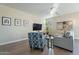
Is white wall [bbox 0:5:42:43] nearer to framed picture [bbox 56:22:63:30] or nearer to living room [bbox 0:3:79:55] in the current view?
living room [bbox 0:3:79:55]

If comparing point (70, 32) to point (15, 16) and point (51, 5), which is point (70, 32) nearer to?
point (51, 5)

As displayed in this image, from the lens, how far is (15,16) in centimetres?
281

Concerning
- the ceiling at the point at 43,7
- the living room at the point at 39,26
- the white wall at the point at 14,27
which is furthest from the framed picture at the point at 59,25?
the white wall at the point at 14,27

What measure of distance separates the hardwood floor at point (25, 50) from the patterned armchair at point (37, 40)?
142 millimetres

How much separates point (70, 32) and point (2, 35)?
1.86m

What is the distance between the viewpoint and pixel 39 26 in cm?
292

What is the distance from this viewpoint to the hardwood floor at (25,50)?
271 centimetres

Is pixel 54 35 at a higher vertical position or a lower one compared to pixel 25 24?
lower

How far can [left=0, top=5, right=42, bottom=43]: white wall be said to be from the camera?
8.95 feet

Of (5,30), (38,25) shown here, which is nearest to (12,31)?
(5,30)

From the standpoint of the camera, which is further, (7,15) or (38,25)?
(38,25)

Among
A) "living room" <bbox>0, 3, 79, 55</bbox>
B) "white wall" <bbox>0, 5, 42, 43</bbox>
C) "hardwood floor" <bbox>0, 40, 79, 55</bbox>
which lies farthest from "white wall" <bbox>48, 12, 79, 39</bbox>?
"white wall" <bbox>0, 5, 42, 43</bbox>

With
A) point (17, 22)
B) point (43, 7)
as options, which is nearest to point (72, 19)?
point (43, 7)

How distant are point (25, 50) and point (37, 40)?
1.50 ft
